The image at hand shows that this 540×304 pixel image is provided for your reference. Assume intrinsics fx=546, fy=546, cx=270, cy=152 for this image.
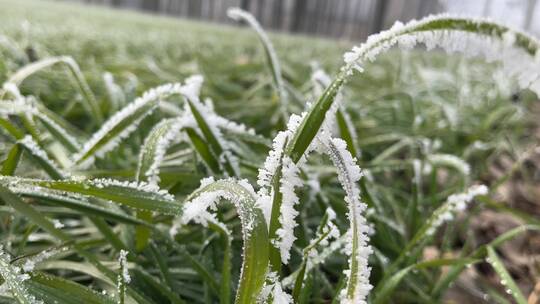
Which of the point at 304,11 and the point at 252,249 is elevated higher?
the point at 252,249

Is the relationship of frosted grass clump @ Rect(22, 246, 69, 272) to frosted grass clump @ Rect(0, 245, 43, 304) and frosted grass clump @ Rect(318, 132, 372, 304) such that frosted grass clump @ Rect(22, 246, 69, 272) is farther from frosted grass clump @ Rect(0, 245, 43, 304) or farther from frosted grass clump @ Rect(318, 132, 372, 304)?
frosted grass clump @ Rect(318, 132, 372, 304)

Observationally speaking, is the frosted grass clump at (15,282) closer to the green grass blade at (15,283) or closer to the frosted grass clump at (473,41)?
the green grass blade at (15,283)

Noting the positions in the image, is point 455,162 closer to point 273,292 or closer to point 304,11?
point 273,292

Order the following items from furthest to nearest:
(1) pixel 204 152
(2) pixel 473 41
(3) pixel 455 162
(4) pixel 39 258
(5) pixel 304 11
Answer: (5) pixel 304 11
(3) pixel 455 162
(1) pixel 204 152
(4) pixel 39 258
(2) pixel 473 41

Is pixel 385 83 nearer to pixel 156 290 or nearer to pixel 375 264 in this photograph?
pixel 375 264

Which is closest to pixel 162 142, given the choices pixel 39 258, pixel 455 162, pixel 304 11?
pixel 39 258

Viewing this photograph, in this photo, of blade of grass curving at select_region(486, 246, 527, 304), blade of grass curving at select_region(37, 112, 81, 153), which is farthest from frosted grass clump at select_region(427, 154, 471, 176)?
blade of grass curving at select_region(37, 112, 81, 153)
